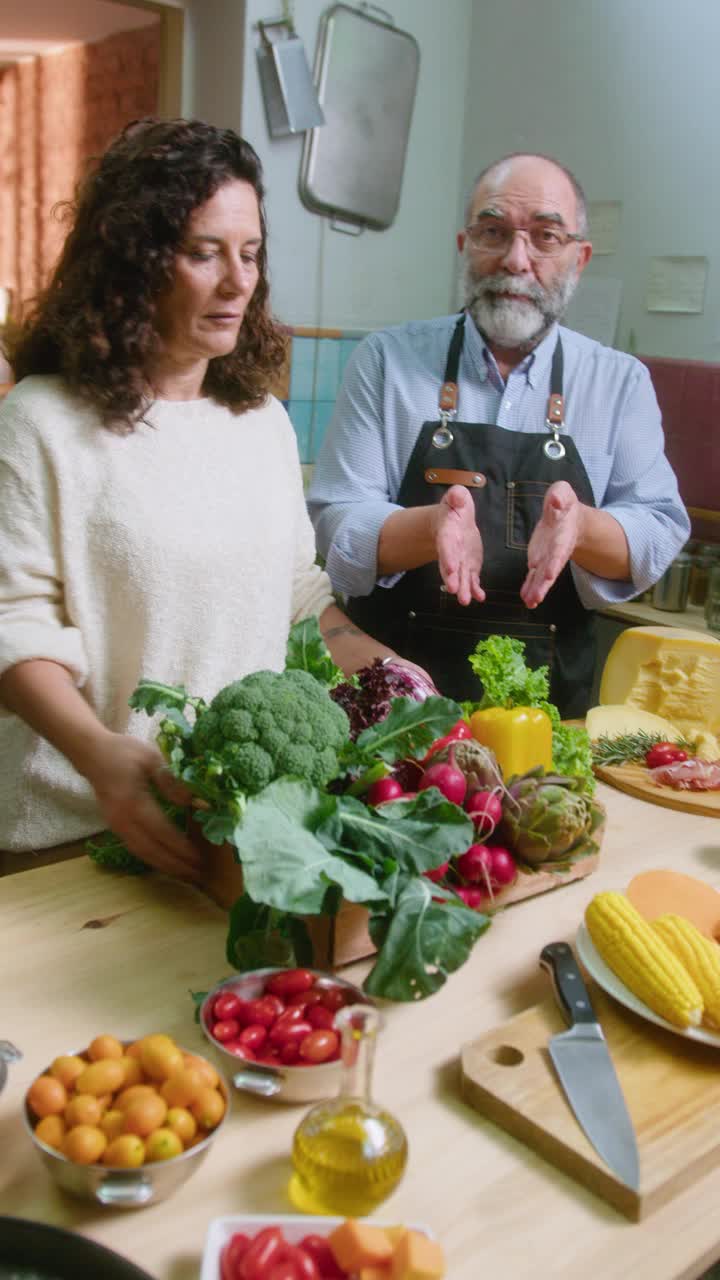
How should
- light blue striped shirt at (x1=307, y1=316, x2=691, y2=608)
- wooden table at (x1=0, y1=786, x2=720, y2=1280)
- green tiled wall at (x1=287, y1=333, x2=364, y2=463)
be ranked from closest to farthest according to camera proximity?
1. wooden table at (x1=0, y1=786, x2=720, y2=1280)
2. light blue striped shirt at (x1=307, y1=316, x2=691, y2=608)
3. green tiled wall at (x1=287, y1=333, x2=364, y2=463)

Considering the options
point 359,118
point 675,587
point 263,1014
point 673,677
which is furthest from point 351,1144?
point 359,118

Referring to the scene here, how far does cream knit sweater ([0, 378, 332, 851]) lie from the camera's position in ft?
4.88

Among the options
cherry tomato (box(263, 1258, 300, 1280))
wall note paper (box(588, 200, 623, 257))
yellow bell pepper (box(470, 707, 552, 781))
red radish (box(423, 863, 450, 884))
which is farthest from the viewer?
wall note paper (box(588, 200, 623, 257))

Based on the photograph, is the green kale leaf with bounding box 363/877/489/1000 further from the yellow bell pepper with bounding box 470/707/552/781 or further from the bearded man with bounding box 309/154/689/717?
the bearded man with bounding box 309/154/689/717

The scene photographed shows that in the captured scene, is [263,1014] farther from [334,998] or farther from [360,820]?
[360,820]

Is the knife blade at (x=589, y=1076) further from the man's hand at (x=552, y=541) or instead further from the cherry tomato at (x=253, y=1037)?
Result: the man's hand at (x=552, y=541)

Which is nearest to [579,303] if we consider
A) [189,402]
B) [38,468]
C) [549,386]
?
[549,386]

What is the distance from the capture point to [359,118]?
13.1 feet

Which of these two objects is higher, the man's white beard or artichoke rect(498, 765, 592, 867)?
the man's white beard

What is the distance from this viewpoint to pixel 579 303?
397 cm

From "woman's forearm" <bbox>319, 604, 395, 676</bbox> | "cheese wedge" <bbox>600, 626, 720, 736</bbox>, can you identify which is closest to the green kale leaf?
"woman's forearm" <bbox>319, 604, 395, 676</bbox>

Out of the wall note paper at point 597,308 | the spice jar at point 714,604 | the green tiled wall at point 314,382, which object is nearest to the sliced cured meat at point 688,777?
the spice jar at point 714,604

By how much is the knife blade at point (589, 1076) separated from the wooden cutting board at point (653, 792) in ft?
1.97

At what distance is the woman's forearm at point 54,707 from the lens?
4.31 feet
